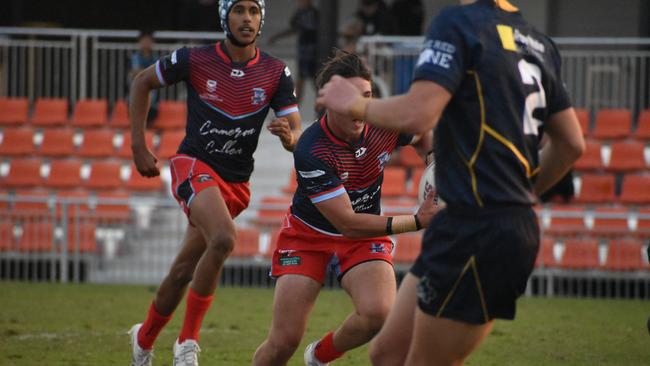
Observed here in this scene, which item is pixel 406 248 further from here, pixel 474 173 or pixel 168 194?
pixel 474 173

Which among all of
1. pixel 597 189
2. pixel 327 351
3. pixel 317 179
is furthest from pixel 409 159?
pixel 317 179

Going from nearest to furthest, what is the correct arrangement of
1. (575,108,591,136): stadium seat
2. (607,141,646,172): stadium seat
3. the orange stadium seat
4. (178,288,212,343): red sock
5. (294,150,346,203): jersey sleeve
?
(294,150,346,203): jersey sleeve
(178,288,212,343): red sock
(607,141,646,172): stadium seat
(575,108,591,136): stadium seat
the orange stadium seat

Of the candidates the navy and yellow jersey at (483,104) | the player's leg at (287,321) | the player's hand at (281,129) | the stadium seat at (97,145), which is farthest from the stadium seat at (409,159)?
the navy and yellow jersey at (483,104)

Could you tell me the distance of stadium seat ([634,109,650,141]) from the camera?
15.8 m

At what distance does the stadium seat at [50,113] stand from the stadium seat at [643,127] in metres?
8.31

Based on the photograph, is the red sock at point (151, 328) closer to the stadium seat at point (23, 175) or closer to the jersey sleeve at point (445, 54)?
the jersey sleeve at point (445, 54)

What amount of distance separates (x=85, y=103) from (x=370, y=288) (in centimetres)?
1183

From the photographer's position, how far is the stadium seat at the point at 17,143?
16.8 meters

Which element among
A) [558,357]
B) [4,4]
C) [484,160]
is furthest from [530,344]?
[4,4]

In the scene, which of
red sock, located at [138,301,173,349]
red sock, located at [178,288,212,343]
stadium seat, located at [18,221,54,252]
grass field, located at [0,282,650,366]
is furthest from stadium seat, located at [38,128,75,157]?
red sock, located at [178,288,212,343]

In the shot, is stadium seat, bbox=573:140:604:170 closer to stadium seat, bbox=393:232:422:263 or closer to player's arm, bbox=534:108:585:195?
stadium seat, bbox=393:232:422:263

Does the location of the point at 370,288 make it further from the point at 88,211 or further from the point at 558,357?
the point at 88,211

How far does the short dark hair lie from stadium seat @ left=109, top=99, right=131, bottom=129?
11.3 m

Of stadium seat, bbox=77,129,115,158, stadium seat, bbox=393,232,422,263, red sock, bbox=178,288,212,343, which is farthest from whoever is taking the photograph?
stadium seat, bbox=77,129,115,158
